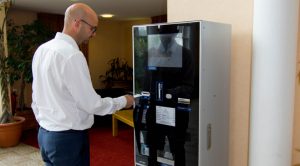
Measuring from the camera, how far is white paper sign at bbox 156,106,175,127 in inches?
59.1

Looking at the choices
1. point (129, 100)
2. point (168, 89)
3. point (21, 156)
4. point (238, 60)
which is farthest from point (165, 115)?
point (21, 156)

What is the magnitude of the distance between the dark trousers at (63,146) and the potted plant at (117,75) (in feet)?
15.6

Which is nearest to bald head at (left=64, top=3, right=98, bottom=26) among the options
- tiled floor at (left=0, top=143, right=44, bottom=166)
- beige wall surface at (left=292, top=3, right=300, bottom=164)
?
beige wall surface at (left=292, top=3, right=300, bottom=164)

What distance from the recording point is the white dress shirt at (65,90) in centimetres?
151

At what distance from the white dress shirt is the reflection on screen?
0.32 metres

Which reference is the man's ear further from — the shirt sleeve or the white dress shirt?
the shirt sleeve

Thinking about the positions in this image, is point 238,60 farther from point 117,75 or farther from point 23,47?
point 117,75

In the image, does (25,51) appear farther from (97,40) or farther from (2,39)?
(97,40)

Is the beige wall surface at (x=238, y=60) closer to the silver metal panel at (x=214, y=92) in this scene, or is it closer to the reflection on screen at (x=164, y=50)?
the silver metal panel at (x=214, y=92)

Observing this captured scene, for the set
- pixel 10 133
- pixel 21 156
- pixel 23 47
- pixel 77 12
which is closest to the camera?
pixel 77 12

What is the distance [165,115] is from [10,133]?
3.01 meters

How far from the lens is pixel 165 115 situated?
1.53m

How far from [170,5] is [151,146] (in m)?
0.95

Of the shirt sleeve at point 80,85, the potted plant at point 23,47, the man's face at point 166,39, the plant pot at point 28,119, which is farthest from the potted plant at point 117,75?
the man's face at point 166,39
